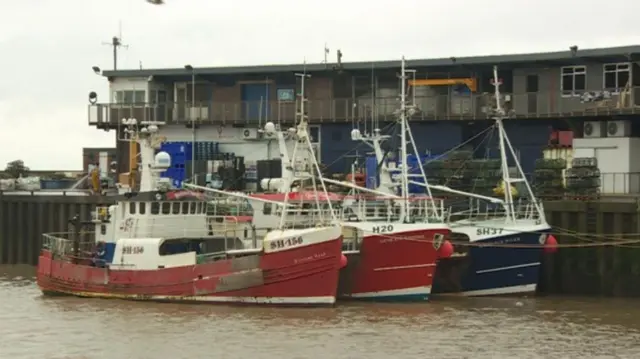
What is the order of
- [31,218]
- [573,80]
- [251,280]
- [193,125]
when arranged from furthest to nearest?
[193,125] → [31,218] → [573,80] → [251,280]

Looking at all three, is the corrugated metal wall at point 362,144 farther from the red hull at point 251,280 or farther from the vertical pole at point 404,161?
the red hull at point 251,280

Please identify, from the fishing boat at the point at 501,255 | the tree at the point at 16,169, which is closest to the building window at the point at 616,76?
the fishing boat at the point at 501,255

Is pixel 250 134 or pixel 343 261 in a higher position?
pixel 250 134

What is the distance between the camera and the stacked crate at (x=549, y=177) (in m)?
47.8

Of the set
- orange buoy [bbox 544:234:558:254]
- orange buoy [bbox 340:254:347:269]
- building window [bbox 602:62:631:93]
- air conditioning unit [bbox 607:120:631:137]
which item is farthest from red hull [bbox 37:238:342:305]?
building window [bbox 602:62:631:93]

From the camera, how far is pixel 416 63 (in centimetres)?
5728

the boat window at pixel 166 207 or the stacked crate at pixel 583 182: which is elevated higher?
the stacked crate at pixel 583 182

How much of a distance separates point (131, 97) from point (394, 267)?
28.3m

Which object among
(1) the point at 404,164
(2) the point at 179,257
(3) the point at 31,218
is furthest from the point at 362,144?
(2) the point at 179,257

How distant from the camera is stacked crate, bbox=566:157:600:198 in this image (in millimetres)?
45781

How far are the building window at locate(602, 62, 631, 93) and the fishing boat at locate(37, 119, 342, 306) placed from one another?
19.5 meters

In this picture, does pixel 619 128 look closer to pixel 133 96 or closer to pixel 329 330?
pixel 329 330

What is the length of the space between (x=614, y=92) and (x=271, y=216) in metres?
18.0

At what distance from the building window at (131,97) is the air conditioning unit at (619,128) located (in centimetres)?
2424
